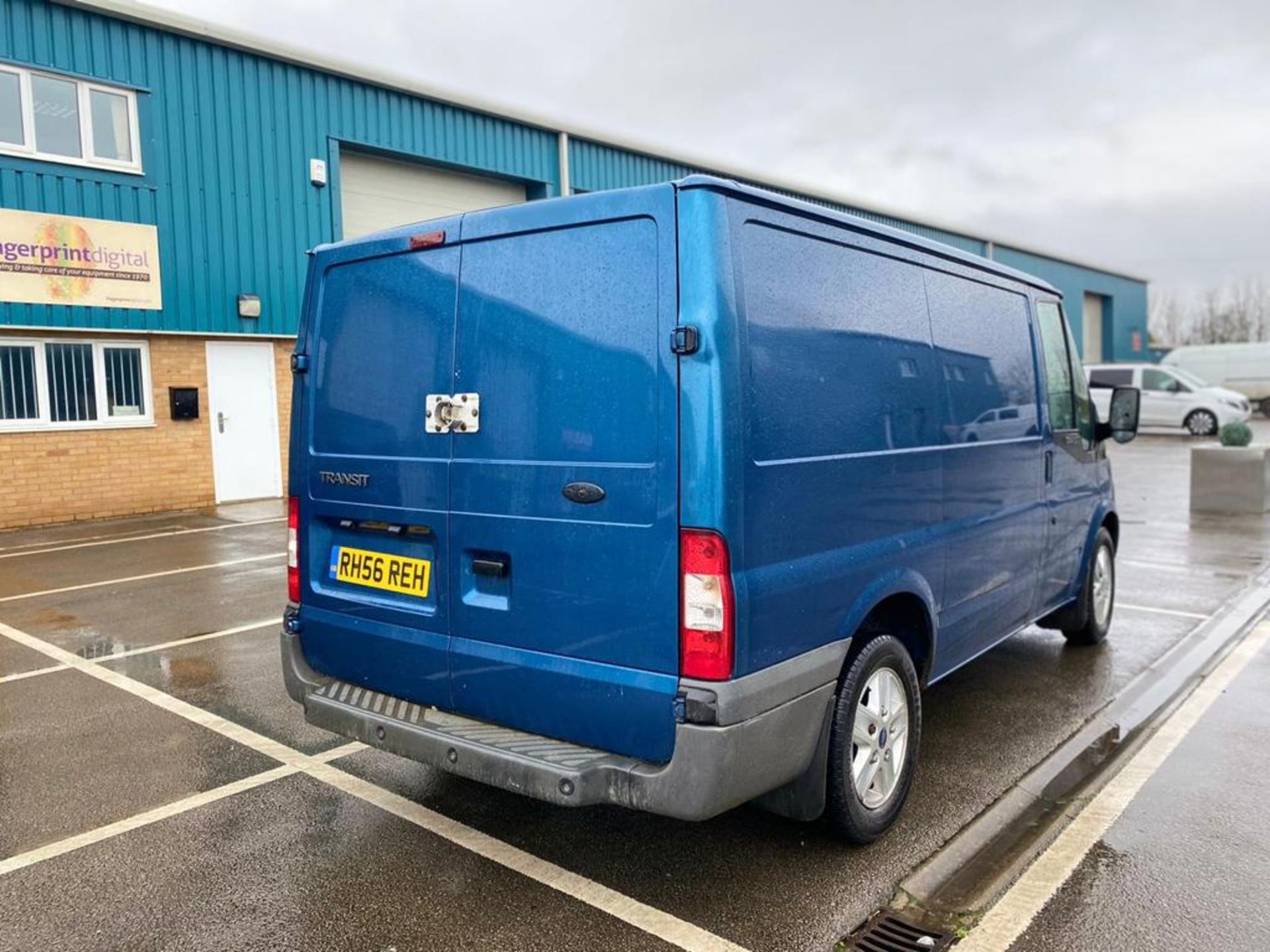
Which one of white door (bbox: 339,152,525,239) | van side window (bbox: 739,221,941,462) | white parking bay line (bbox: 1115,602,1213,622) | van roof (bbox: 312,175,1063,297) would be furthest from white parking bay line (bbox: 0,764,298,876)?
white door (bbox: 339,152,525,239)

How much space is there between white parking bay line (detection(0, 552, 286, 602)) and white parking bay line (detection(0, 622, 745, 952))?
3.55m

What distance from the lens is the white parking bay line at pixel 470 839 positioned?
2.92 metres

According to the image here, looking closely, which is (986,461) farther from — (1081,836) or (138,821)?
(138,821)

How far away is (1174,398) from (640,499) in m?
27.2

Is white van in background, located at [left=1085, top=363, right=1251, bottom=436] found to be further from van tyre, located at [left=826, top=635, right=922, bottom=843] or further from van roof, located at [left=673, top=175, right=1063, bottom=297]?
van tyre, located at [left=826, top=635, right=922, bottom=843]

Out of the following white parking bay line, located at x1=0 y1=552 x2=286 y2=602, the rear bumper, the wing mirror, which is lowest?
white parking bay line, located at x1=0 y1=552 x2=286 y2=602

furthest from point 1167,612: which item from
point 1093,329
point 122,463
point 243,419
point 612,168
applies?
point 1093,329

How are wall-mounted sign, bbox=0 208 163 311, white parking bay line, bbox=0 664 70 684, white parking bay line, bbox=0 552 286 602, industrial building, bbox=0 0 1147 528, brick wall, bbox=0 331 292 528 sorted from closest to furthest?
white parking bay line, bbox=0 664 70 684 < white parking bay line, bbox=0 552 286 602 < wall-mounted sign, bbox=0 208 163 311 < industrial building, bbox=0 0 1147 528 < brick wall, bbox=0 331 292 528

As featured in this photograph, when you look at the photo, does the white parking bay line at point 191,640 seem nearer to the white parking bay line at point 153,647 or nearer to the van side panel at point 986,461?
the white parking bay line at point 153,647

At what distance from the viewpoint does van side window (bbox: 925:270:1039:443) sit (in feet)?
13.2

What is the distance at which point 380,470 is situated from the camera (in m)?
3.56

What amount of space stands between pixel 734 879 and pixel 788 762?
523mm

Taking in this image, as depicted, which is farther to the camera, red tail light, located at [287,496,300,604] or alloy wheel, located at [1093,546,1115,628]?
alloy wheel, located at [1093,546,1115,628]

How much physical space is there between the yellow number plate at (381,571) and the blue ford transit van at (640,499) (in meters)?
0.01
